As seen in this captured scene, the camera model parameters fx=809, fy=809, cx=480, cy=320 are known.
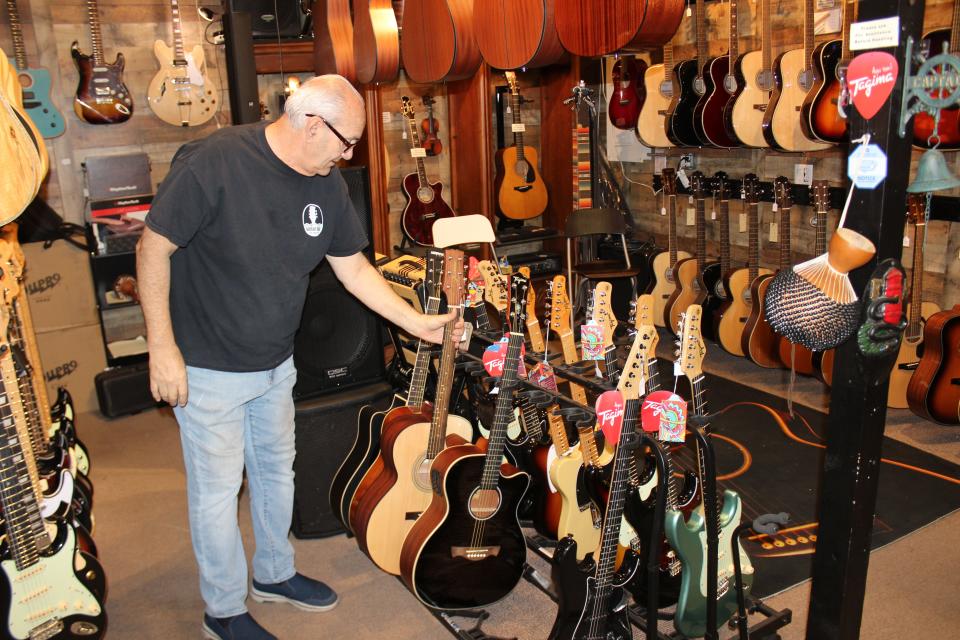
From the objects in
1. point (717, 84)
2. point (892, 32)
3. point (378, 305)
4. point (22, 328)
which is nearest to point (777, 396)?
point (717, 84)

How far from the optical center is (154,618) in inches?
106

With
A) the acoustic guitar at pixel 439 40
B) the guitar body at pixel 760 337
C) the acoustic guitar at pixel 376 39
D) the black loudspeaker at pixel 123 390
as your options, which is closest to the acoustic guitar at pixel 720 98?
the guitar body at pixel 760 337

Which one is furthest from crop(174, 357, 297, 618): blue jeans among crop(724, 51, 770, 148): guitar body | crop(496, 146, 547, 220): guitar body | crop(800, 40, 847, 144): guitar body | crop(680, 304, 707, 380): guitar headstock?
crop(496, 146, 547, 220): guitar body

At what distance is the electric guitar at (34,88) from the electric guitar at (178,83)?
54cm

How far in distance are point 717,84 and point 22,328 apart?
12.4 feet

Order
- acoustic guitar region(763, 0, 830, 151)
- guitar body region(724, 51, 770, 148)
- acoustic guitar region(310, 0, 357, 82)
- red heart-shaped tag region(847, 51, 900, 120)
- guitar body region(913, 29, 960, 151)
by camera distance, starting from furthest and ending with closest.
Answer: guitar body region(724, 51, 770, 148)
acoustic guitar region(763, 0, 830, 151)
acoustic guitar region(310, 0, 357, 82)
guitar body region(913, 29, 960, 151)
red heart-shaped tag region(847, 51, 900, 120)

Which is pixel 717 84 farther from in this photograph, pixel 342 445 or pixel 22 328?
pixel 22 328

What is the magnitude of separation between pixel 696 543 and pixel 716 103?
129 inches

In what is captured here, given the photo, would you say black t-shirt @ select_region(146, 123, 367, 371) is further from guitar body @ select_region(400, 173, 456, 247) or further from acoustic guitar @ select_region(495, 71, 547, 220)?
acoustic guitar @ select_region(495, 71, 547, 220)

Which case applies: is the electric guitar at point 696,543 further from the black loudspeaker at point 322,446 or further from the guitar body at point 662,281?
the guitar body at point 662,281

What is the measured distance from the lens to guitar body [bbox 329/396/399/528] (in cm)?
277

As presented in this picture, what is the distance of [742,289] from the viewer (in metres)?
4.84

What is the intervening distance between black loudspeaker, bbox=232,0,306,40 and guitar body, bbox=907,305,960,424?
3.61 meters

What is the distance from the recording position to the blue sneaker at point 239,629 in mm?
2438
